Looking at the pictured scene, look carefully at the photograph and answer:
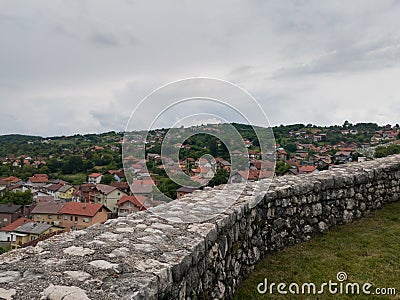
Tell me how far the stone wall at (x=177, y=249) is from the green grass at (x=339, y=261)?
0.52 ft

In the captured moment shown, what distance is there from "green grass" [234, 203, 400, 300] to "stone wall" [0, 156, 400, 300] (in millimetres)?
159

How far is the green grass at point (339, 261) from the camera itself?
13.3 ft

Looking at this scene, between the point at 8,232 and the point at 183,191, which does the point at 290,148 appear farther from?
the point at 8,232

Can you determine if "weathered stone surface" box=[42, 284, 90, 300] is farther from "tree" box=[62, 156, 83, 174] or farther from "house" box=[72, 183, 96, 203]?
"tree" box=[62, 156, 83, 174]

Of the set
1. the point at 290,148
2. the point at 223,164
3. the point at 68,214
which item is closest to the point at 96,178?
the point at 68,214

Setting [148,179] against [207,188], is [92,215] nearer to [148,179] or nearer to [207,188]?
[207,188]

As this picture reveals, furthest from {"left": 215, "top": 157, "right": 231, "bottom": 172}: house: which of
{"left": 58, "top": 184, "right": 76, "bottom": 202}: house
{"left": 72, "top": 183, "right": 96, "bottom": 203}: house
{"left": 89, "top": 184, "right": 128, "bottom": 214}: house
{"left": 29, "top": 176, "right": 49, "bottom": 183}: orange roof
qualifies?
{"left": 29, "top": 176, "right": 49, "bottom": 183}: orange roof

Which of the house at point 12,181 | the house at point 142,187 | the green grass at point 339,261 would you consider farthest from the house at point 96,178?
the house at point 12,181

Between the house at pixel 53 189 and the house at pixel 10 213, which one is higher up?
the house at pixel 53 189

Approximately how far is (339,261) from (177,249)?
2.95 meters

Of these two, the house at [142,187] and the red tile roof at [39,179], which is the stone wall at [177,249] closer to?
the house at [142,187]

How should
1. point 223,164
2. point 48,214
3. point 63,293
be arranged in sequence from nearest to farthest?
1. point 63,293
2. point 223,164
3. point 48,214

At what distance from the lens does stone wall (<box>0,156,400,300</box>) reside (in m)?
1.99

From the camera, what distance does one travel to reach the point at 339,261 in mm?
4680
